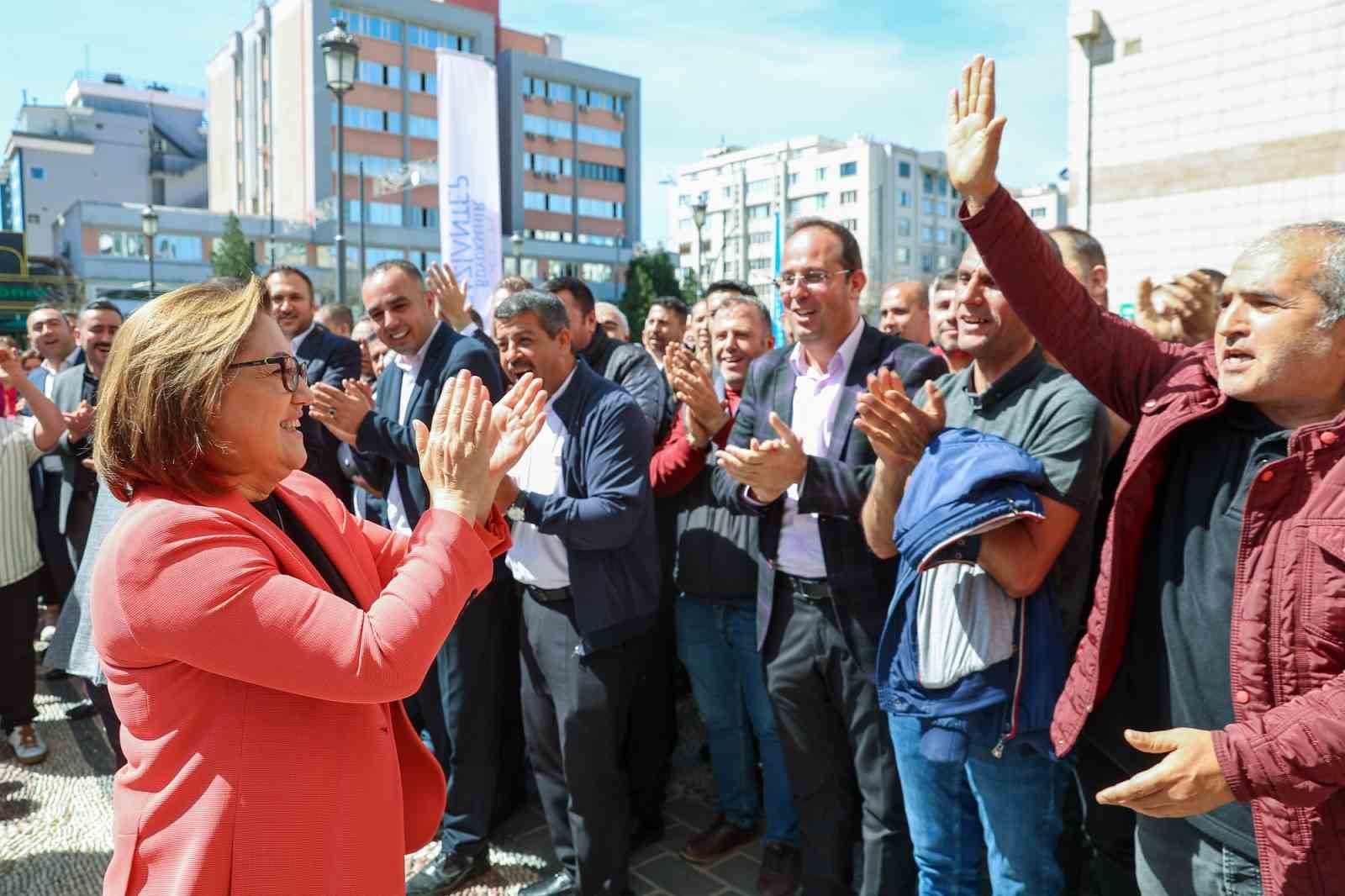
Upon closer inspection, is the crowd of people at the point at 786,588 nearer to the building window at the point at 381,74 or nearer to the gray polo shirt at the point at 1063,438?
the gray polo shirt at the point at 1063,438

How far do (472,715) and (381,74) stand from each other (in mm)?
64361

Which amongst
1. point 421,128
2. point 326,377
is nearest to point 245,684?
point 326,377

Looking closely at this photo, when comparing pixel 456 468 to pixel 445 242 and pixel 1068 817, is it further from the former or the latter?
pixel 445 242

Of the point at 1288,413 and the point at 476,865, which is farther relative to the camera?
the point at 476,865

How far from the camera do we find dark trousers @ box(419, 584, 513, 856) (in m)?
3.90

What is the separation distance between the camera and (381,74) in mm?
60656

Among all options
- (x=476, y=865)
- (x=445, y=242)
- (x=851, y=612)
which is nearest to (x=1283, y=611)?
(x=851, y=612)

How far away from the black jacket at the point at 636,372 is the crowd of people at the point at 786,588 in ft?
1.43

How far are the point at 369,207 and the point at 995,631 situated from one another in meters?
60.2

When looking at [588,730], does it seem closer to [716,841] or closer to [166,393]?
[716,841]

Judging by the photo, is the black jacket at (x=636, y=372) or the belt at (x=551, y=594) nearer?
the belt at (x=551, y=594)

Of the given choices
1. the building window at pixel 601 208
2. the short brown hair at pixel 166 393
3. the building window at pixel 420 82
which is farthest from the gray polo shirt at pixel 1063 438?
the building window at pixel 601 208

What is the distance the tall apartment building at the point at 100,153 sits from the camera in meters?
68.8

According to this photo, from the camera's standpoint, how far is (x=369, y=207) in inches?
2266
